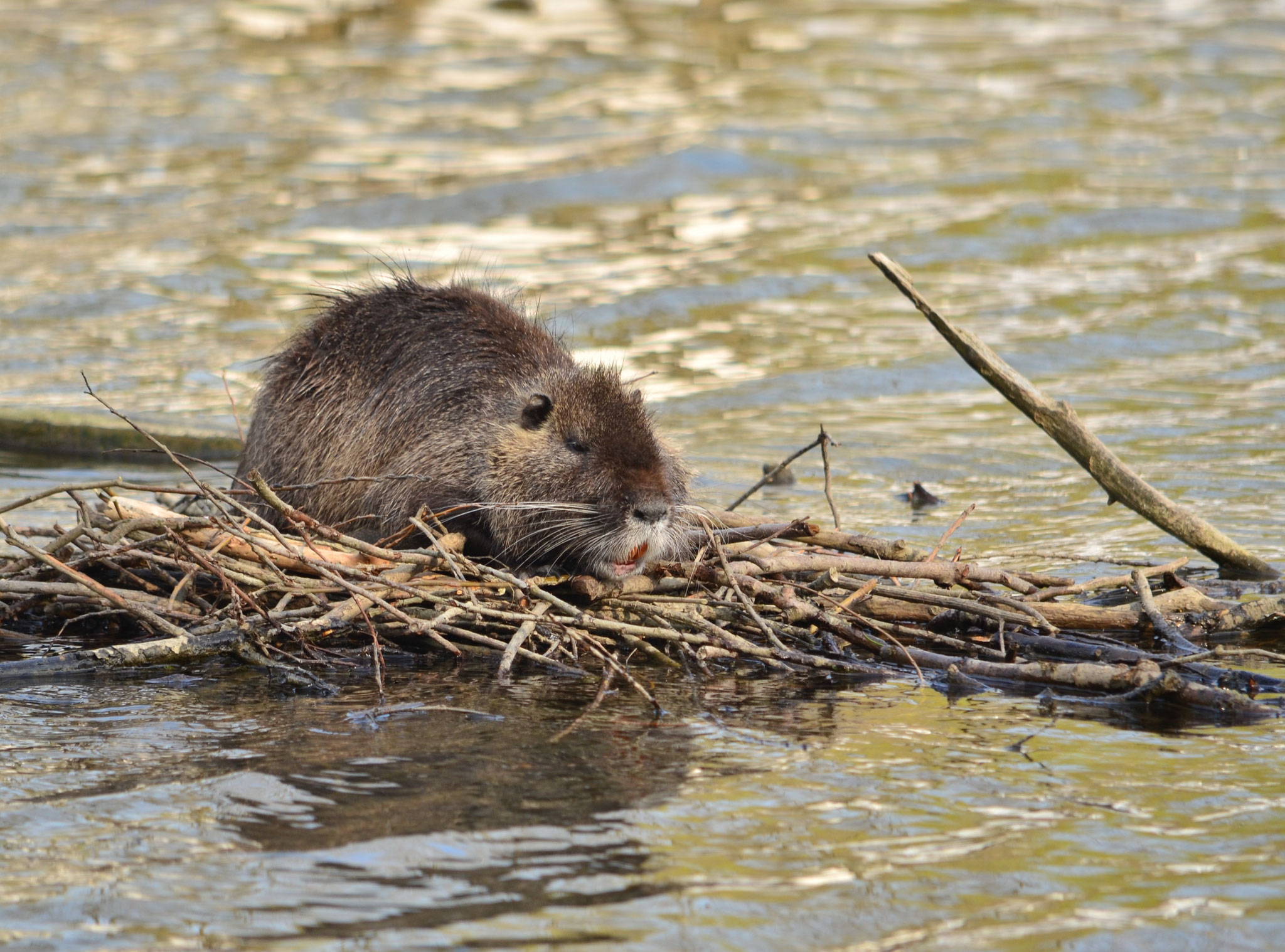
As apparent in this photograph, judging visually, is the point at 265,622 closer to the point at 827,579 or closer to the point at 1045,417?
the point at 827,579

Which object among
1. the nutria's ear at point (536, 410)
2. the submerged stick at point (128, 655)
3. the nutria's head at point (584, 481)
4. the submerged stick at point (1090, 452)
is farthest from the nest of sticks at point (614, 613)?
the nutria's ear at point (536, 410)

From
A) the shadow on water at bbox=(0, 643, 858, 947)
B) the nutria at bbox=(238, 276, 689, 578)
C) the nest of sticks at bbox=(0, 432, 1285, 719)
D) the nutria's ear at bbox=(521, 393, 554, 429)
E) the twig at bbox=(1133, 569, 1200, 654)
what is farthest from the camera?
the nutria's ear at bbox=(521, 393, 554, 429)

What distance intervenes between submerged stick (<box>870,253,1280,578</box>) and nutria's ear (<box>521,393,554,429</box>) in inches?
46.4

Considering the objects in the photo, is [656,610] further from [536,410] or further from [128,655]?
[128,655]

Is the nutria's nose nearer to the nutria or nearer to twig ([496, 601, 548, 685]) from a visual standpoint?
the nutria

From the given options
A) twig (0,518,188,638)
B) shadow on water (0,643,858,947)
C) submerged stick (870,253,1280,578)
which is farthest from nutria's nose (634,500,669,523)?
twig (0,518,188,638)

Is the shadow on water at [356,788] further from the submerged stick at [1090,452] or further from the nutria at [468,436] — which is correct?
the submerged stick at [1090,452]

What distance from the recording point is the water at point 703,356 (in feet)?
11.7

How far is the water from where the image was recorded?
11.7 ft

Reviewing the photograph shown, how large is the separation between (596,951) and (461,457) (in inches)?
100.0

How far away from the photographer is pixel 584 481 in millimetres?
5203

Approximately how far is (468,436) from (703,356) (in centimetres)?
618

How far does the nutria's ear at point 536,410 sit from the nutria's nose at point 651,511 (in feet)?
2.01

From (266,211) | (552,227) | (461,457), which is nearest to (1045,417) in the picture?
(461,457)
